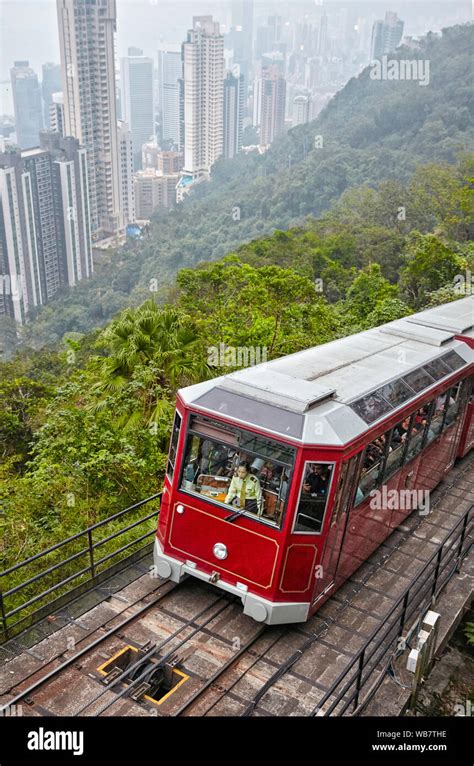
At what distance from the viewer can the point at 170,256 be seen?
80875 mm

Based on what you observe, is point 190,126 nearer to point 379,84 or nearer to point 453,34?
point 379,84

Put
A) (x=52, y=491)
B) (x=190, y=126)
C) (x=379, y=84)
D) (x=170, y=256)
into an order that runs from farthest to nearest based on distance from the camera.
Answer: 1. (x=190, y=126)
2. (x=379, y=84)
3. (x=170, y=256)
4. (x=52, y=491)

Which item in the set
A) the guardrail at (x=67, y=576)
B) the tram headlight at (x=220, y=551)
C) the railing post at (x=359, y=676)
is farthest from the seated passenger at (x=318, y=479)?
the guardrail at (x=67, y=576)

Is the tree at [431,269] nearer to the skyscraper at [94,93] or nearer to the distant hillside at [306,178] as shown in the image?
the distant hillside at [306,178]

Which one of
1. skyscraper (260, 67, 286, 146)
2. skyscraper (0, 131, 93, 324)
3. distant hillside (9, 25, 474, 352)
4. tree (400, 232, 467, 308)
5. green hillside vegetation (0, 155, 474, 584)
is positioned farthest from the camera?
skyscraper (260, 67, 286, 146)

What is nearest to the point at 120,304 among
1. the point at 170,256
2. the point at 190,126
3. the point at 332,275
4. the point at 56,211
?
the point at 170,256

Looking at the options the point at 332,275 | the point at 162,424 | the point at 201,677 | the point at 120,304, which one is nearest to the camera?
the point at 201,677

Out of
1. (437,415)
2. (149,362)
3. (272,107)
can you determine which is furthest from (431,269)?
(272,107)

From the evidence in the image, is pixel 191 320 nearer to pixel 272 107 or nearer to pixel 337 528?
pixel 337 528

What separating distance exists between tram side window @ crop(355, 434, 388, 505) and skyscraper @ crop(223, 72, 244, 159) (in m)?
161

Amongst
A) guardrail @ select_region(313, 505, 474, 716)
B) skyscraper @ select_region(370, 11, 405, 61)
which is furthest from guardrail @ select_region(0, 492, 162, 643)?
skyscraper @ select_region(370, 11, 405, 61)

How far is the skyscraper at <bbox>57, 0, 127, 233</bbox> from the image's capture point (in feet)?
395

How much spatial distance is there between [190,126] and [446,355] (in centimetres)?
15553

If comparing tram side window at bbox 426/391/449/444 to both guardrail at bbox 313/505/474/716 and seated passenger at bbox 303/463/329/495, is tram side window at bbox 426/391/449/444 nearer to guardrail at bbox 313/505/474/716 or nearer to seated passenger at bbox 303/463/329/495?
guardrail at bbox 313/505/474/716
